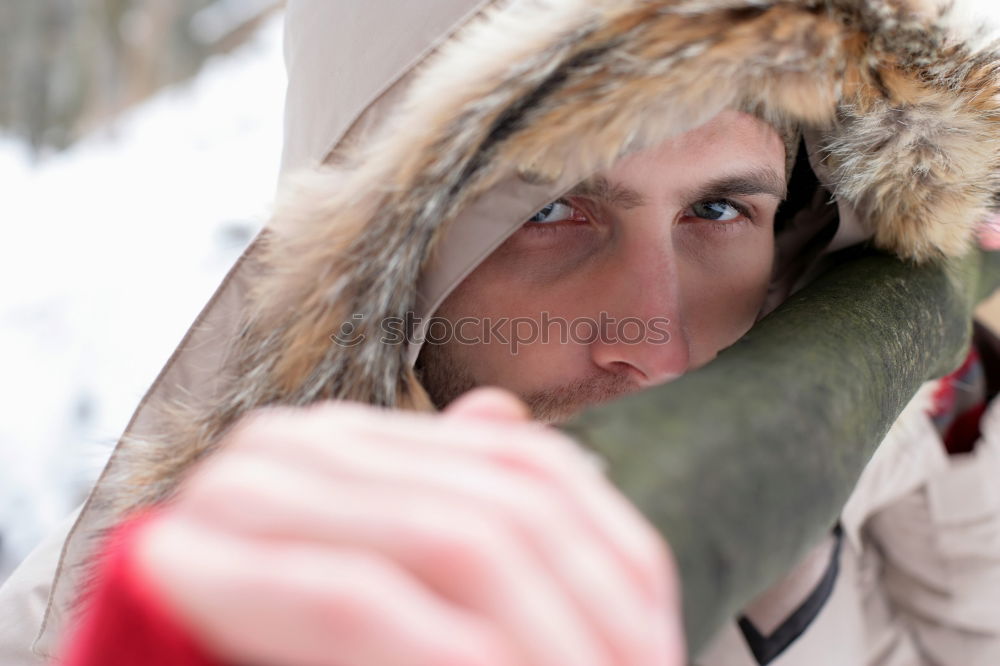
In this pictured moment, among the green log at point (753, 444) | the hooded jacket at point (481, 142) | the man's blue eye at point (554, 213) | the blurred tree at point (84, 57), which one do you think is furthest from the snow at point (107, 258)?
the green log at point (753, 444)

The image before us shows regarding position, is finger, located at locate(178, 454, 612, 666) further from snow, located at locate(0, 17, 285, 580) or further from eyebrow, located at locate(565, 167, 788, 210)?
snow, located at locate(0, 17, 285, 580)

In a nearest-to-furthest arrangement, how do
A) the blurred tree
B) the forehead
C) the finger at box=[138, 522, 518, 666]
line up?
1. the finger at box=[138, 522, 518, 666]
2. the forehead
3. the blurred tree

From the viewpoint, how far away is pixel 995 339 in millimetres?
1324

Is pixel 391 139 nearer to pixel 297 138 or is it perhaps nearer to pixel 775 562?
pixel 297 138

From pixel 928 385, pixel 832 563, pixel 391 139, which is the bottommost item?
pixel 832 563

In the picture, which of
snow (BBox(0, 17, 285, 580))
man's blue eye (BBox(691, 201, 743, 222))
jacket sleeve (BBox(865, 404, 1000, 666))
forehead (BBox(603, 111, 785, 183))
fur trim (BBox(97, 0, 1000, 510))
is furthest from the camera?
snow (BBox(0, 17, 285, 580))

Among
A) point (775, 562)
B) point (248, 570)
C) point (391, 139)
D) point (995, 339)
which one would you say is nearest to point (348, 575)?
point (248, 570)

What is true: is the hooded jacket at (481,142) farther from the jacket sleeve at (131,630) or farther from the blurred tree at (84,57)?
the blurred tree at (84,57)

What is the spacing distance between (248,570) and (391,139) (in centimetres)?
43

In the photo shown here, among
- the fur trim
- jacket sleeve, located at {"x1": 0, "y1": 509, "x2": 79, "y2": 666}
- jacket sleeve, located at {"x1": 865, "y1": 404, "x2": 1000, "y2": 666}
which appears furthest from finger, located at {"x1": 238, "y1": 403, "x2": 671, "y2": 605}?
jacket sleeve, located at {"x1": 865, "y1": 404, "x2": 1000, "y2": 666}

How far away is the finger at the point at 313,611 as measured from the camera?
22 cm

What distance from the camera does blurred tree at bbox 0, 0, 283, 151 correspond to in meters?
2.81

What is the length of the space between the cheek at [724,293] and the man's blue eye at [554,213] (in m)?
0.13

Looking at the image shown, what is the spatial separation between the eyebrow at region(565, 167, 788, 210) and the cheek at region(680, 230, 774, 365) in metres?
0.07
